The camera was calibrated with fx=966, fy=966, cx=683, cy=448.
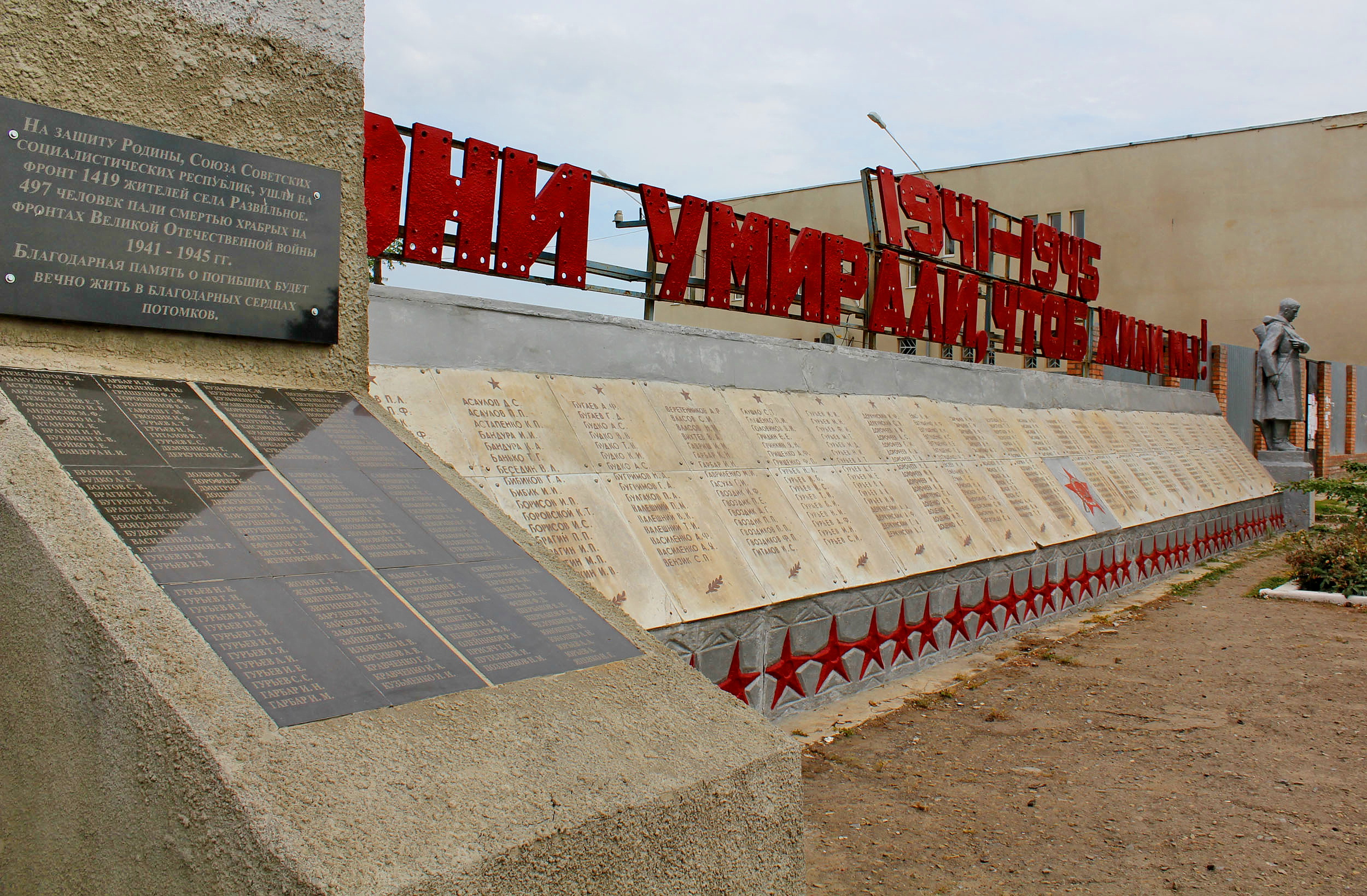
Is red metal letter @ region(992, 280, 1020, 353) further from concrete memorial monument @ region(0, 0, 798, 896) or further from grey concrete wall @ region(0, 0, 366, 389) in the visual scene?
concrete memorial monument @ region(0, 0, 798, 896)

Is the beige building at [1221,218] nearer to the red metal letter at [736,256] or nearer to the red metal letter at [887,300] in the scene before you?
the red metal letter at [887,300]

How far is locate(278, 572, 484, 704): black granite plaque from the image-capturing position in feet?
7.62

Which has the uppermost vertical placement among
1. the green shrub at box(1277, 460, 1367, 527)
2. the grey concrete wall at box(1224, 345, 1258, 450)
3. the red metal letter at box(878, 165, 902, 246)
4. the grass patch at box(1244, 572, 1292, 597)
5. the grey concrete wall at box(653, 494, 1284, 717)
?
the red metal letter at box(878, 165, 902, 246)

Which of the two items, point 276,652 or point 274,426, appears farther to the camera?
point 274,426

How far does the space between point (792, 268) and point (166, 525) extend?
23.6ft

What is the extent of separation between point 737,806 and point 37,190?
2667 millimetres

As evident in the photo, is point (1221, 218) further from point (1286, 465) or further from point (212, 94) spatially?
point (212, 94)

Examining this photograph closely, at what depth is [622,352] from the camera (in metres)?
5.81

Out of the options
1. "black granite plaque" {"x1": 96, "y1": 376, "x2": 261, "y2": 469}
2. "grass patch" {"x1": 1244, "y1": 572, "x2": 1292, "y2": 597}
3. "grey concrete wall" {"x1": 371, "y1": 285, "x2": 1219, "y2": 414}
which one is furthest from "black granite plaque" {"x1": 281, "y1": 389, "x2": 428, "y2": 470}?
"grass patch" {"x1": 1244, "y1": 572, "x2": 1292, "y2": 597}

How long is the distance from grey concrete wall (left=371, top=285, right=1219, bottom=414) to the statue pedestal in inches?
373

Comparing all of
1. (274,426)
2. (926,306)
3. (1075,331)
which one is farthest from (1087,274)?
(274,426)

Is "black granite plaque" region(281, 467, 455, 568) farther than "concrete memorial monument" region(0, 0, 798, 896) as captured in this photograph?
Yes

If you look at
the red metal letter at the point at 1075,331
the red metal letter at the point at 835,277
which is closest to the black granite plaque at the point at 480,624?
the red metal letter at the point at 835,277

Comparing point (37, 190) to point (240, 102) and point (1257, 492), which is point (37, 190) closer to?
point (240, 102)
